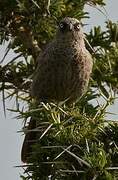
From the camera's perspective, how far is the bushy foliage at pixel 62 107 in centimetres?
172

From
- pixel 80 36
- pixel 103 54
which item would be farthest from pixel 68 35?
pixel 103 54

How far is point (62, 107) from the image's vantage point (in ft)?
7.77

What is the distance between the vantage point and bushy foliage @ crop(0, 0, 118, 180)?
5.64 ft

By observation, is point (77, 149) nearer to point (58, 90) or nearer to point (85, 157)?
point (85, 157)

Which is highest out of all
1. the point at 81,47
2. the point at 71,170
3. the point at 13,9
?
the point at 13,9

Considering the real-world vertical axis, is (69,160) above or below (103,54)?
below

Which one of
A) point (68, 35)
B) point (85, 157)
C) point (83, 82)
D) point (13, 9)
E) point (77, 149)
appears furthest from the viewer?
point (68, 35)

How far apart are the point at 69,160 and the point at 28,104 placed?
67 cm

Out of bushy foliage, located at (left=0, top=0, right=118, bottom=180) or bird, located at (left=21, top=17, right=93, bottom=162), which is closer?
bushy foliage, located at (left=0, top=0, right=118, bottom=180)

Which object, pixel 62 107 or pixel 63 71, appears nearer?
pixel 62 107

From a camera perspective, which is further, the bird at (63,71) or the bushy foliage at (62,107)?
the bird at (63,71)

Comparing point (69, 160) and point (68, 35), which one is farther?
point (68, 35)

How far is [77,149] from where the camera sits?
5.85 feet

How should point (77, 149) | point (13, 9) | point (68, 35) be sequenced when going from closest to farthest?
point (77, 149), point (13, 9), point (68, 35)
